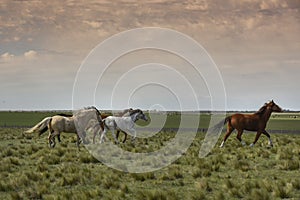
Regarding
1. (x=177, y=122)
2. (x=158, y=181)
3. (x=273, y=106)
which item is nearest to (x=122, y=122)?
(x=273, y=106)

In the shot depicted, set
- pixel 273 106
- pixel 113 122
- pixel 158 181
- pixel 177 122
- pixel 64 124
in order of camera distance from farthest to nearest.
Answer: pixel 177 122 → pixel 113 122 → pixel 273 106 → pixel 64 124 → pixel 158 181

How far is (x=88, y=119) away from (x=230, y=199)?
12132mm

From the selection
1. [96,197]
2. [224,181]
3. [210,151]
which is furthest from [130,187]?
[210,151]

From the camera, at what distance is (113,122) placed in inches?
933

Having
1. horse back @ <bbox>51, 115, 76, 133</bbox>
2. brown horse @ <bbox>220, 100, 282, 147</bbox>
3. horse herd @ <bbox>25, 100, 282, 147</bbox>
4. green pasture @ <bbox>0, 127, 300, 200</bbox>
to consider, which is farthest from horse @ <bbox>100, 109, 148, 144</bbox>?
A: green pasture @ <bbox>0, 127, 300, 200</bbox>

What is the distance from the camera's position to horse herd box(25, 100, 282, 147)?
20.0 meters

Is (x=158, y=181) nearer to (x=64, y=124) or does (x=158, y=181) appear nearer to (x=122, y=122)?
(x=64, y=124)

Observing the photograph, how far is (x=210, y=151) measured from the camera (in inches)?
774

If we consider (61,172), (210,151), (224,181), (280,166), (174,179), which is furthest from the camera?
(210,151)

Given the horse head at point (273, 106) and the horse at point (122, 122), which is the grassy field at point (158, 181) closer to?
the horse head at point (273, 106)

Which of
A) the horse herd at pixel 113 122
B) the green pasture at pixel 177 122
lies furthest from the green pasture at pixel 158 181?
the green pasture at pixel 177 122

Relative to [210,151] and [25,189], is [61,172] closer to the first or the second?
[25,189]

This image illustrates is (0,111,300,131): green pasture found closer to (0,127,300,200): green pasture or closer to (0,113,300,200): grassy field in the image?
(0,127,300,200): green pasture

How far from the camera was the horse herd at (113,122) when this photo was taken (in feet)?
65.6
